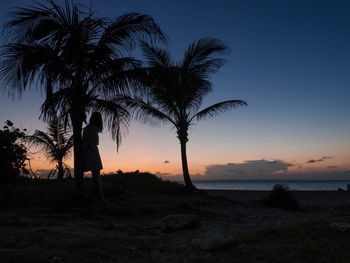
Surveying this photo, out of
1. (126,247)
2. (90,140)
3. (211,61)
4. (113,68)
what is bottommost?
(126,247)

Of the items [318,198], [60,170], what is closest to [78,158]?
[60,170]

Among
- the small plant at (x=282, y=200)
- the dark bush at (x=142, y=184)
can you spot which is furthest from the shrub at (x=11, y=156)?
the small plant at (x=282, y=200)

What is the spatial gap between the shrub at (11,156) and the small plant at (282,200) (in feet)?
28.1

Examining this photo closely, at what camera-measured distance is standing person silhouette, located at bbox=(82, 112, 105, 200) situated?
6793 mm

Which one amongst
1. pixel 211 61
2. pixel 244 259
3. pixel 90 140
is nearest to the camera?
pixel 244 259

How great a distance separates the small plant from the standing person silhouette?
5.52 metres

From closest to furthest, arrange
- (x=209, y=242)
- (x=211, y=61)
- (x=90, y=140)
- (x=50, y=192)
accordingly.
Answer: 1. (x=209, y=242)
2. (x=90, y=140)
3. (x=50, y=192)
4. (x=211, y=61)

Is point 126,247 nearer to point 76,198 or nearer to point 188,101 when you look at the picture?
point 76,198

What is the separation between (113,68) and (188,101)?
5699 mm

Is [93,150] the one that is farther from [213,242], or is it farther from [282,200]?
[282,200]

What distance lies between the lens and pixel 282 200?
29.1 feet

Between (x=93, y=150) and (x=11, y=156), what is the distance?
14.1ft

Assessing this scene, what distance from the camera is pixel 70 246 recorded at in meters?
2.87

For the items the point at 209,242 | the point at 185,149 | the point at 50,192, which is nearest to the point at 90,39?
the point at 50,192
